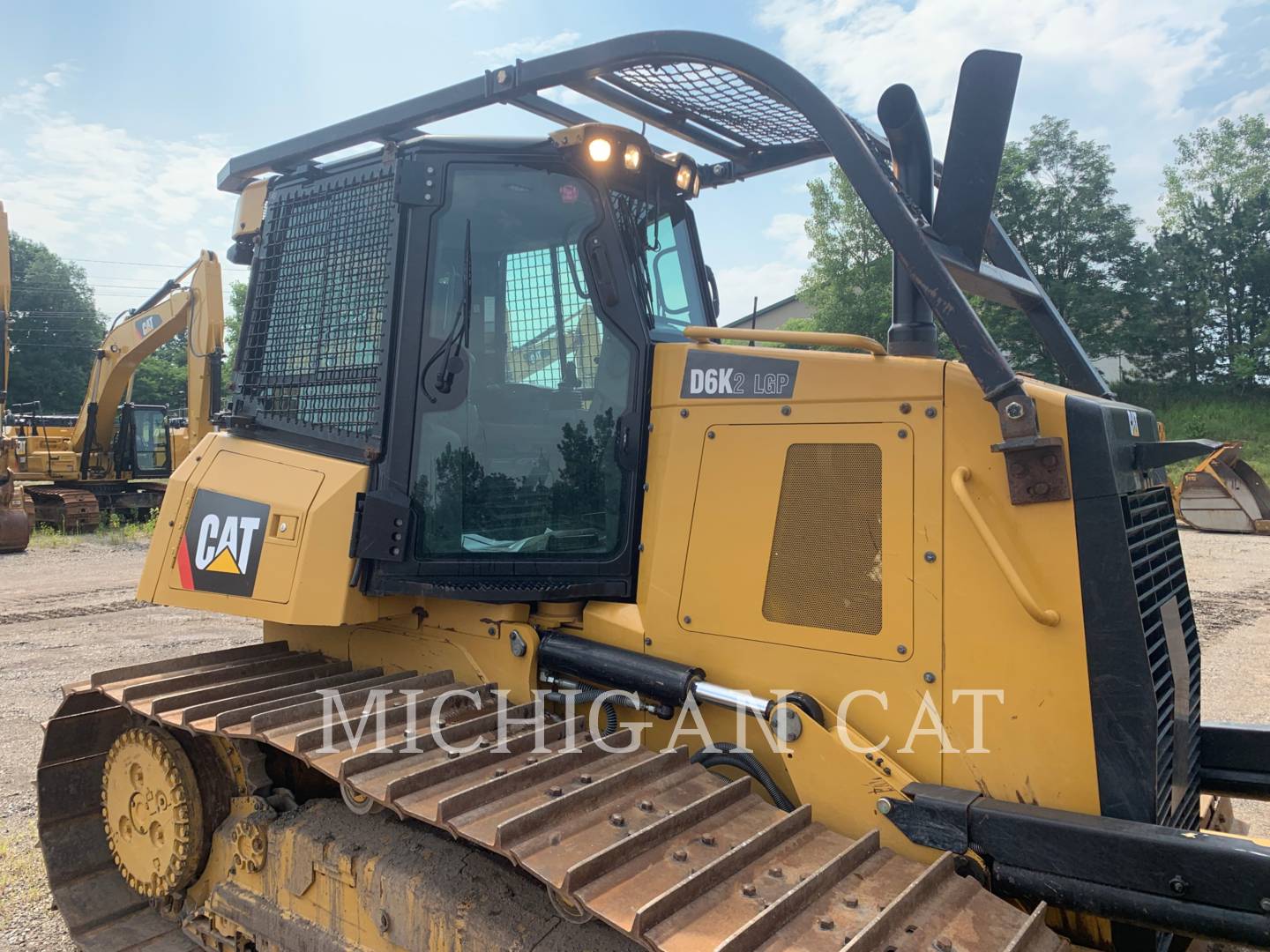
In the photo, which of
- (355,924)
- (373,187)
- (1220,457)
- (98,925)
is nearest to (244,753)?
(355,924)

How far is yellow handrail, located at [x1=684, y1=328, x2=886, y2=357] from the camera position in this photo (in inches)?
100

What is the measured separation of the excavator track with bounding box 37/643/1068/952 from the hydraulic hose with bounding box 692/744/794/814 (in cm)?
6

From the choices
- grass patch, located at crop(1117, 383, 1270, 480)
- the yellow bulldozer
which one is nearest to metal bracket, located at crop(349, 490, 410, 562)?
the yellow bulldozer

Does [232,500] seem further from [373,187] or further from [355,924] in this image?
[355,924]

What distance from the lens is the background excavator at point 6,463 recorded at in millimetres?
13297

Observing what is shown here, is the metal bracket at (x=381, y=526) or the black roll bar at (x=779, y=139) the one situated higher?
the black roll bar at (x=779, y=139)

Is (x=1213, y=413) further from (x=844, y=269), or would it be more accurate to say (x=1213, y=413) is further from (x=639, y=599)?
(x=639, y=599)

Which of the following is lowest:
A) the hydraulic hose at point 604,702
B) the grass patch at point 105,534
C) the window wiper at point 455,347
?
the grass patch at point 105,534

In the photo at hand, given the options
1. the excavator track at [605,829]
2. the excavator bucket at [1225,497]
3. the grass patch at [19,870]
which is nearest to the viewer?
the excavator track at [605,829]

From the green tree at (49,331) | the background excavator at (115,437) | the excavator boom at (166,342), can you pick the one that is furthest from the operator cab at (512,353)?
the green tree at (49,331)

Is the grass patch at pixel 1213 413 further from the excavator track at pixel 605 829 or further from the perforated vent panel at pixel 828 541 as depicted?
the excavator track at pixel 605 829

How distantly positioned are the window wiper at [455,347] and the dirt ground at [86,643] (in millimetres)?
2568

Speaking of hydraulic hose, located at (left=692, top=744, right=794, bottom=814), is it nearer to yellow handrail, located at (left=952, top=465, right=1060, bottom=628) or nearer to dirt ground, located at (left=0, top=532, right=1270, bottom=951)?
yellow handrail, located at (left=952, top=465, right=1060, bottom=628)

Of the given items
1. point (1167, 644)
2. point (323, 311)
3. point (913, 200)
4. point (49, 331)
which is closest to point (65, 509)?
point (323, 311)
